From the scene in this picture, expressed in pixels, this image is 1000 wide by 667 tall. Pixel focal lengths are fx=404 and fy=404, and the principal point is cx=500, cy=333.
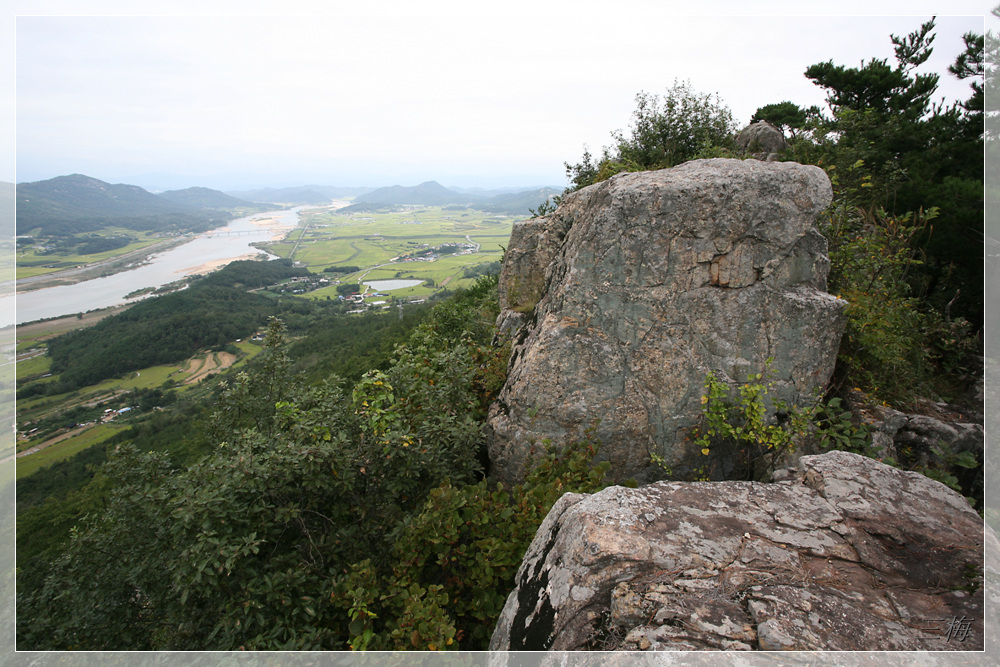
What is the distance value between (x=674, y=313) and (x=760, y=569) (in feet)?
10.5

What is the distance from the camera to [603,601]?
2.50 m

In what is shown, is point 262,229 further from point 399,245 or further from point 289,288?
point 289,288

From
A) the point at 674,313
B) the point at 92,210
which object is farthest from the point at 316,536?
the point at 92,210

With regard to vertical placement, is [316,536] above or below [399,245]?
above

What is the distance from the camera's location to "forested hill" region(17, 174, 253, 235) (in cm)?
6488

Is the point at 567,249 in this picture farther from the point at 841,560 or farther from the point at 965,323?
the point at 965,323

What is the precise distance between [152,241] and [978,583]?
115 m

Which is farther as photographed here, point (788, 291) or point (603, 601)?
point (788, 291)

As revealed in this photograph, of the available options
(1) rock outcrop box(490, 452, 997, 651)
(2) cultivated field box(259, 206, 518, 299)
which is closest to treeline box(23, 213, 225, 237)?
(2) cultivated field box(259, 206, 518, 299)

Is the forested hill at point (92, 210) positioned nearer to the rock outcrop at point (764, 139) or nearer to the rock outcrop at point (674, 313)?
the rock outcrop at point (674, 313)

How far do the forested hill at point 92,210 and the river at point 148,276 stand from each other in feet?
28.8

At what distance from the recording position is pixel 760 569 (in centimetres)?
254

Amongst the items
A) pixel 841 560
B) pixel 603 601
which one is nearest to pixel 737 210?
pixel 841 560

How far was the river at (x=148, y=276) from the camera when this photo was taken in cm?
3591
